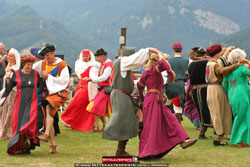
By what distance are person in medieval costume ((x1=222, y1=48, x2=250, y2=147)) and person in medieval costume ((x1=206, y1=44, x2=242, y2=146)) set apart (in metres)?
0.29

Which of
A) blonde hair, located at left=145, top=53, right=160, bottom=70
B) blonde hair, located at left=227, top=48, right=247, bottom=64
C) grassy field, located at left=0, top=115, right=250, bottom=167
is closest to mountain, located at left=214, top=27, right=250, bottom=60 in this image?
blonde hair, located at left=227, top=48, right=247, bottom=64

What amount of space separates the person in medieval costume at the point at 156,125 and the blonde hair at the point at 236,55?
6.14ft

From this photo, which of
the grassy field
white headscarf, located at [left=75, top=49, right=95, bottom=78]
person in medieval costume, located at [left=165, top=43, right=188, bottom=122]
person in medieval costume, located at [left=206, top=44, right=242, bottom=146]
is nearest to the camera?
the grassy field

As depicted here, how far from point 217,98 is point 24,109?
3505 millimetres

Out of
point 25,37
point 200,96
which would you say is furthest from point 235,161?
point 25,37

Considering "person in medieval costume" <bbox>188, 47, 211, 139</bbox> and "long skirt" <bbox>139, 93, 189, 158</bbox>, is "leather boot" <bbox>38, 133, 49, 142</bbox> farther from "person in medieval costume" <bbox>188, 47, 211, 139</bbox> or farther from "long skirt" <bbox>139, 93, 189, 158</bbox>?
"person in medieval costume" <bbox>188, 47, 211, 139</bbox>

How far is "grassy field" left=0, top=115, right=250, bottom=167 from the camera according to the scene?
727 cm

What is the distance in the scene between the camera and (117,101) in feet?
24.5

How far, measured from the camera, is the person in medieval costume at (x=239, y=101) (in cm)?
874

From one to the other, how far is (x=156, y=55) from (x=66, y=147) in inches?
110

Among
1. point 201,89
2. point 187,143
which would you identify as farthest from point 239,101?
point 187,143

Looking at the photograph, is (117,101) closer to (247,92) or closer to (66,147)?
(66,147)

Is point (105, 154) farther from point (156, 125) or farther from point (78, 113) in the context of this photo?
point (78, 113)

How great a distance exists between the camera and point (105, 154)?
8234 millimetres
